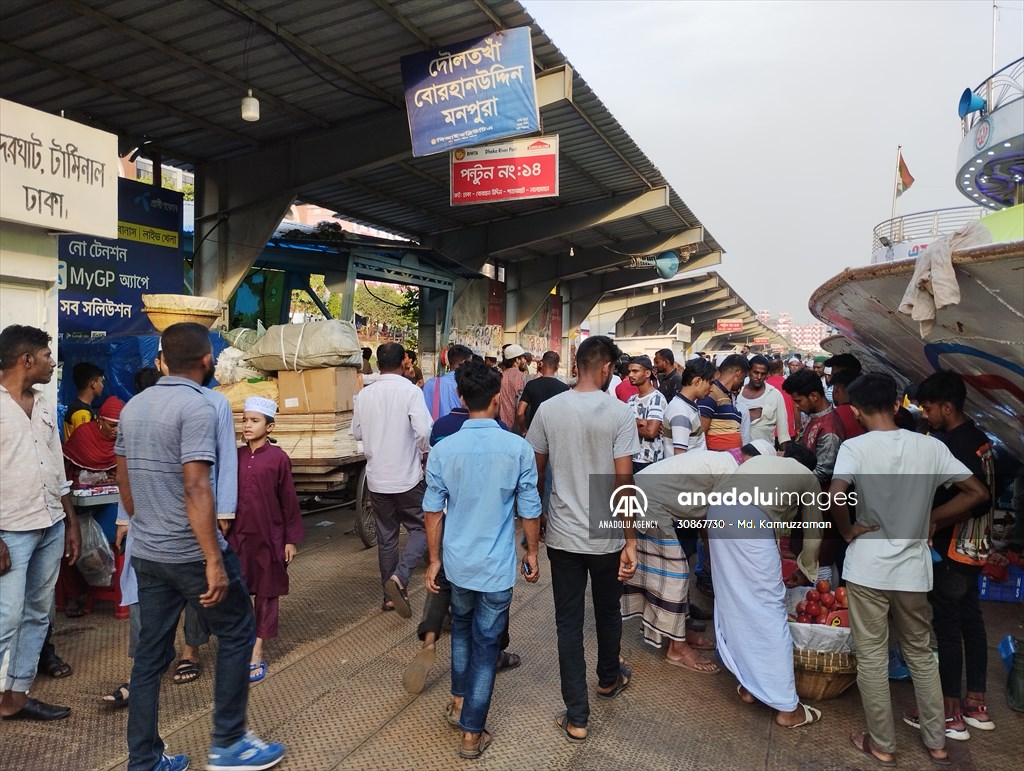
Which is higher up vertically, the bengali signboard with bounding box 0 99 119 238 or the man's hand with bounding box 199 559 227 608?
the bengali signboard with bounding box 0 99 119 238

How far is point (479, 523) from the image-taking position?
3.02 metres

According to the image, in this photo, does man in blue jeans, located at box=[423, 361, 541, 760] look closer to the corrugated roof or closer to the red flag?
the corrugated roof

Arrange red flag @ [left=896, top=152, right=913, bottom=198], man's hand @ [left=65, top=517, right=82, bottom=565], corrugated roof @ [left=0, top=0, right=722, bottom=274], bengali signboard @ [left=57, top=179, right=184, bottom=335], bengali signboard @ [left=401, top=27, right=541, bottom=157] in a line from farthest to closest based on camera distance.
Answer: red flag @ [left=896, top=152, right=913, bottom=198] < bengali signboard @ [left=57, top=179, right=184, bottom=335] < bengali signboard @ [left=401, top=27, right=541, bottom=157] < corrugated roof @ [left=0, top=0, right=722, bottom=274] < man's hand @ [left=65, top=517, right=82, bottom=565]

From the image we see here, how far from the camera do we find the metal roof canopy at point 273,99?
6699mm

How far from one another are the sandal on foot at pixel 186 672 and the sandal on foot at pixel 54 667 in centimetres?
57

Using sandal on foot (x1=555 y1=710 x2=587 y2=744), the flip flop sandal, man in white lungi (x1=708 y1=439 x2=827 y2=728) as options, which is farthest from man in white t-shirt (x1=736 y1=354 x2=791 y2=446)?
sandal on foot (x1=555 y1=710 x2=587 y2=744)

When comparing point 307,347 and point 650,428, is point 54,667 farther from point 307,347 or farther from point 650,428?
point 650,428

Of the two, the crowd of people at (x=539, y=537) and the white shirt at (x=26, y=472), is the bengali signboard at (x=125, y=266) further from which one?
the crowd of people at (x=539, y=537)

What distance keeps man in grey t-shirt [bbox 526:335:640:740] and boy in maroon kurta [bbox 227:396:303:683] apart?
4.68 ft

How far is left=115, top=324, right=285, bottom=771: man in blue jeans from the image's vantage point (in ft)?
8.73

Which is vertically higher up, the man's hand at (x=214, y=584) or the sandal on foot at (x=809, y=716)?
the man's hand at (x=214, y=584)

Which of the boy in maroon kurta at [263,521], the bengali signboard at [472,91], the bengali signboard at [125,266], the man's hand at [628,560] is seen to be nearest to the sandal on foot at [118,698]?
the boy in maroon kurta at [263,521]

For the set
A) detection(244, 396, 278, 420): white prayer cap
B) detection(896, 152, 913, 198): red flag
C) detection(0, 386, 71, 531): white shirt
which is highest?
detection(896, 152, 913, 198): red flag

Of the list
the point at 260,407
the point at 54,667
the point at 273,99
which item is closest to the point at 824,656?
the point at 260,407
